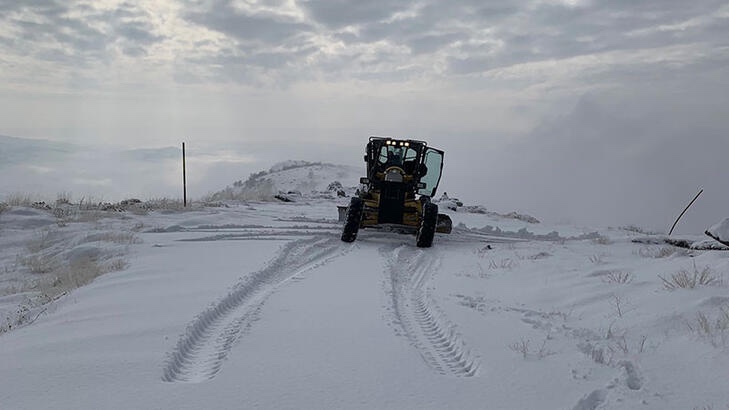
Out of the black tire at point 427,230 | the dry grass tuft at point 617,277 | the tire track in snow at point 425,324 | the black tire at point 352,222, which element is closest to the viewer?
the tire track in snow at point 425,324

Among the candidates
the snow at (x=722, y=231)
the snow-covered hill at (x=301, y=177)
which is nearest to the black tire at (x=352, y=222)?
the snow at (x=722, y=231)

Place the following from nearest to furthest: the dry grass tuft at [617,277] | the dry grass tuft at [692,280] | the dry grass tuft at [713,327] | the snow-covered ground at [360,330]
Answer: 1. the snow-covered ground at [360,330]
2. the dry grass tuft at [713,327]
3. the dry grass tuft at [692,280]
4. the dry grass tuft at [617,277]

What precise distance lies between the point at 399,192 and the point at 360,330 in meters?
7.68

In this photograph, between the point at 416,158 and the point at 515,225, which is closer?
the point at 416,158

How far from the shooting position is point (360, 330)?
471 centimetres

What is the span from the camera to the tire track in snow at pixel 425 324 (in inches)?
156

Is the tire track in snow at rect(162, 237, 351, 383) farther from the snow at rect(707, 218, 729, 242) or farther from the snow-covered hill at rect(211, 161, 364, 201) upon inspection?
the snow-covered hill at rect(211, 161, 364, 201)

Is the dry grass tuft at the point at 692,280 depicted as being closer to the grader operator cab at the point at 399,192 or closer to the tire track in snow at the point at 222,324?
the tire track in snow at the point at 222,324

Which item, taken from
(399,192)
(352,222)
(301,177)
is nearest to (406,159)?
(399,192)

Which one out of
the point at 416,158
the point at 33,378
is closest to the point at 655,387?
the point at 33,378

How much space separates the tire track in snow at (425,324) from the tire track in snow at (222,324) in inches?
53.5

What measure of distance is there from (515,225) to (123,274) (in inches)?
447

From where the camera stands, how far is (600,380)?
11.4 ft

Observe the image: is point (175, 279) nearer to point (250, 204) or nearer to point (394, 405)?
point (394, 405)
